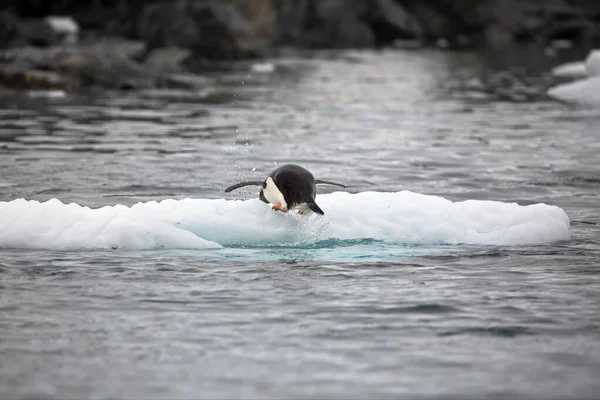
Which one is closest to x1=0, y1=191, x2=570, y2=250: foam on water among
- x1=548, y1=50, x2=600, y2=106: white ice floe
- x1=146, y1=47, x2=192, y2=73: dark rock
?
x1=548, y1=50, x2=600, y2=106: white ice floe

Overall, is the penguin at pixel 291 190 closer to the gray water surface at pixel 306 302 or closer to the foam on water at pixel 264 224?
the foam on water at pixel 264 224

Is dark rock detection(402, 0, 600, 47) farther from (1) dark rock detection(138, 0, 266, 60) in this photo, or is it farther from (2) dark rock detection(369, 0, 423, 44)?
(1) dark rock detection(138, 0, 266, 60)

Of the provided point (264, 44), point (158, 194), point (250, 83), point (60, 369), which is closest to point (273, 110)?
point (250, 83)

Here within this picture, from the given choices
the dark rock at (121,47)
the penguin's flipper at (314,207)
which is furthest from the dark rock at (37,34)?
the penguin's flipper at (314,207)

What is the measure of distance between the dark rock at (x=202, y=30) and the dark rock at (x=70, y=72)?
14.3 metres

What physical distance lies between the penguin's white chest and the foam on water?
0.13 metres

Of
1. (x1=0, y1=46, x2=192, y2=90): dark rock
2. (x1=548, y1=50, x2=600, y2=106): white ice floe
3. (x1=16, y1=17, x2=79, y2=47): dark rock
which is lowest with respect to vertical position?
(x1=548, y1=50, x2=600, y2=106): white ice floe

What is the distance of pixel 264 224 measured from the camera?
31.0ft

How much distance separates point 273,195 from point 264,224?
262mm

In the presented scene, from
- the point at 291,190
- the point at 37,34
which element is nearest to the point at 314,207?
the point at 291,190

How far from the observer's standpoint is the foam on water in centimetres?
925

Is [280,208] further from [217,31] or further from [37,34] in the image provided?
[37,34]

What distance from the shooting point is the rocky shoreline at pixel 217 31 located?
93.4 feet

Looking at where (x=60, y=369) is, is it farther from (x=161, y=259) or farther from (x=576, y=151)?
(x=576, y=151)
